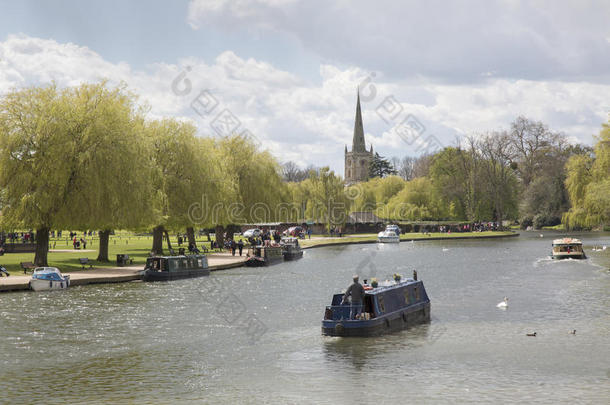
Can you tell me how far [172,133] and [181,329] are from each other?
40.4 meters

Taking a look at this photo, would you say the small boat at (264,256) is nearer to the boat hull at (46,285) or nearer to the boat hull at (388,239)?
the boat hull at (46,285)

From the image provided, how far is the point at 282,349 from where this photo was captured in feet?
90.4

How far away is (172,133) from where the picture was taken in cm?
6925

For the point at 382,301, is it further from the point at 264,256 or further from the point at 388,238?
the point at 388,238

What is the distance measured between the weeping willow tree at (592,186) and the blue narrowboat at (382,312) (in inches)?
1920

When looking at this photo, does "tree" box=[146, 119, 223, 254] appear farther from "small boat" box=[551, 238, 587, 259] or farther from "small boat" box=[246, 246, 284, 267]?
"small boat" box=[551, 238, 587, 259]

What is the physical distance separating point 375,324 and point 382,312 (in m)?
1.16

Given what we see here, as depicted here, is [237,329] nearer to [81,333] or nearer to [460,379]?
[81,333]

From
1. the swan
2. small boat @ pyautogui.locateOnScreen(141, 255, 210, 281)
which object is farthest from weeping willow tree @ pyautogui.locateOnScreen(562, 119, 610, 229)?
small boat @ pyautogui.locateOnScreen(141, 255, 210, 281)

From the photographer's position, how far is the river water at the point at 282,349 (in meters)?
21.7

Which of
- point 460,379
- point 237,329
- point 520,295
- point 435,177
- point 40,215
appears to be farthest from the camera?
point 435,177

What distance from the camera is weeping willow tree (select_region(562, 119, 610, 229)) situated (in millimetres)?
80569

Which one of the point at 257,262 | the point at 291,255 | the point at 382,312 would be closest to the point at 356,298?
the point at 382,312

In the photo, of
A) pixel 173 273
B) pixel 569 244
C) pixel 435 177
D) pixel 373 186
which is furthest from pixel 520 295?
pixel 373 186
